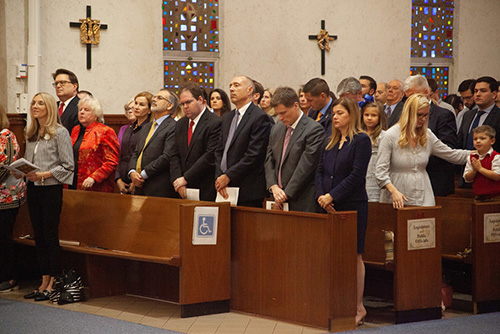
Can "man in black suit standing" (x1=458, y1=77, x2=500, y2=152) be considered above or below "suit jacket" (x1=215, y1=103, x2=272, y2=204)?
above

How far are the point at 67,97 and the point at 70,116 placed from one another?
27 cm

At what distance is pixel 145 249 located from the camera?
218 inches

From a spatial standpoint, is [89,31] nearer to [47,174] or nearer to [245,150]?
[47,174]

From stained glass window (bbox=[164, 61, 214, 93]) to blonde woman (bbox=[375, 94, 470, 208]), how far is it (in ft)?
17.4

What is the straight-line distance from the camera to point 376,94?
7988mm

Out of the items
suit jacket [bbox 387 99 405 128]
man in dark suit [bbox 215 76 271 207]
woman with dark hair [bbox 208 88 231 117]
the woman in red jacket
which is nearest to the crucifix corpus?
woman with dark hair [bbox 208 88 231 117]

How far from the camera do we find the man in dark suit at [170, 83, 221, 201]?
221 inches

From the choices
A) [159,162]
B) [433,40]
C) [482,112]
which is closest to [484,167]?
[482,112]

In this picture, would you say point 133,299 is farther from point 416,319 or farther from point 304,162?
point 416,319

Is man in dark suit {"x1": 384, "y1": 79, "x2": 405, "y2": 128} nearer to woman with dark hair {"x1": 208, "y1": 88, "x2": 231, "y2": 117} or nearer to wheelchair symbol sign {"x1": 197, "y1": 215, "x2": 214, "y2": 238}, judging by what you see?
woman with dark hair {"x1": 208, "y1": 88, "x2": 231, "y2": 117}

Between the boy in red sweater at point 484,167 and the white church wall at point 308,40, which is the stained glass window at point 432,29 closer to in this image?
the white church wall at point 308,40

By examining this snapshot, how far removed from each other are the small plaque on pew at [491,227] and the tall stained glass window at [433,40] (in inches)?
260

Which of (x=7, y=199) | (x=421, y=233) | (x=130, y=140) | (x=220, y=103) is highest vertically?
(x=220, y=103)

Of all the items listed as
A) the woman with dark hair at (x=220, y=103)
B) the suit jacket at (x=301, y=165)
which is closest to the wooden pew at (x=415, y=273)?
the suit jacket at (x=301, y=165)
